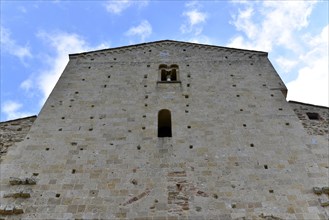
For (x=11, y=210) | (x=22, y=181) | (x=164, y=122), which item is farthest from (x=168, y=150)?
(x=11, y=210)

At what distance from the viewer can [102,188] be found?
6.89 m

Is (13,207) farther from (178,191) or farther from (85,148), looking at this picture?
(178,191)

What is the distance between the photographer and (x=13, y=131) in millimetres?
8656

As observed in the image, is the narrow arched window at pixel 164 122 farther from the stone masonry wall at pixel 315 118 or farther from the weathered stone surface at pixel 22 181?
the stone masonry wall at pixel 315 118

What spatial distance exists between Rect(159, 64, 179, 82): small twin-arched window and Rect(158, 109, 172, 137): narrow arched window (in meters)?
1.69

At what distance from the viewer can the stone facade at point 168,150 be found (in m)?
6.58

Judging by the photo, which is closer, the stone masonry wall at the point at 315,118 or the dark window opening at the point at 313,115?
the stone masonry wall at the point at 315,118

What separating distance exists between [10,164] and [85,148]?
1713mm

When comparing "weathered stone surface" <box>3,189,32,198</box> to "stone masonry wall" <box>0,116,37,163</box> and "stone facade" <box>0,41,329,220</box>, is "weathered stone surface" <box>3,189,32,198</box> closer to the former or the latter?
"stone facade" <box>0,41,329,220</box>

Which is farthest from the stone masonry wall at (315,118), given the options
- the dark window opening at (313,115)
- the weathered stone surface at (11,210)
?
the weathered stone surface at (11,210)

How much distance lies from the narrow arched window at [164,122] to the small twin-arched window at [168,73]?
1.69 m

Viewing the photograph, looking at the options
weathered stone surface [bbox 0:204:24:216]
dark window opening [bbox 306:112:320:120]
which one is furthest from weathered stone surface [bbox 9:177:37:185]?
dark window opening [bbox 306:112:320:120]

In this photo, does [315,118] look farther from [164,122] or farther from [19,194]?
[19,194]

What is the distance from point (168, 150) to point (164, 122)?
5.47ft
